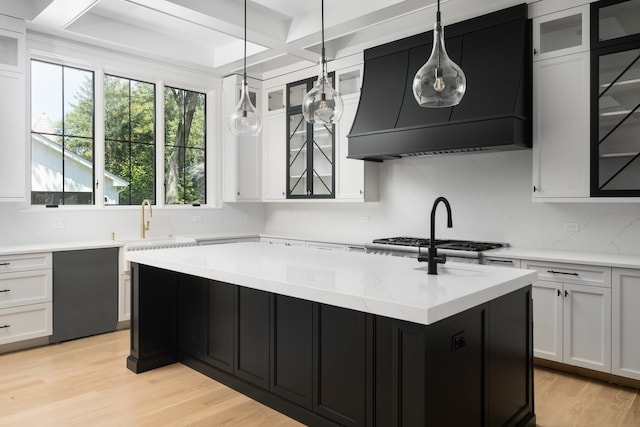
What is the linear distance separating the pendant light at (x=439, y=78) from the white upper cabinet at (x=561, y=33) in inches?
80.2

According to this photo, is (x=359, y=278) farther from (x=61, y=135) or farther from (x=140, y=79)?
(x=140, y=79)

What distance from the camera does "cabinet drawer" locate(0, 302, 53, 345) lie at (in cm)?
377

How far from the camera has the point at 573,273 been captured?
3.29m

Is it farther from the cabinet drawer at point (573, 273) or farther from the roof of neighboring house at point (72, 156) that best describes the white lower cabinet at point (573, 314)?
the roof of neighboring house at point (72, 156)

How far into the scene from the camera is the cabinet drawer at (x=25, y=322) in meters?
3.77

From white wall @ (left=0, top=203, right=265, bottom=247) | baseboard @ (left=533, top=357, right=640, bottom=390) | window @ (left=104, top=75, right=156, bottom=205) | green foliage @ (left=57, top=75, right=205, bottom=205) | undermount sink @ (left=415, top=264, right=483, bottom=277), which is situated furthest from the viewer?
window @ (left=104, top=75, right=156, bottom=205)

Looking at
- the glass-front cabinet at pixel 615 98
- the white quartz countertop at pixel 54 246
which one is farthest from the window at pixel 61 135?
the glass-front cabinet at pixel 615 98

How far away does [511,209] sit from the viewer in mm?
4152

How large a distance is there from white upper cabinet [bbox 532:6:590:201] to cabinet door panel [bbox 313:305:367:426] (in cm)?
228

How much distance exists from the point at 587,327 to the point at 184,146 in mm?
4704

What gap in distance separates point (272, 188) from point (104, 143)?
6.81ft

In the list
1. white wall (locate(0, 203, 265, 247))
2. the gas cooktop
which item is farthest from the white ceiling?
the gas cooktop

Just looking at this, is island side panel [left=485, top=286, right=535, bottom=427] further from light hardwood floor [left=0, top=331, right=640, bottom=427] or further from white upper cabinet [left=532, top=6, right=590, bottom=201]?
white upper cabinet [left=532, top=6, right=590, bottom=201]

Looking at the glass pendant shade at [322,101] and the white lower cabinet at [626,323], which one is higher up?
the glass pendant shade at [322,101]
